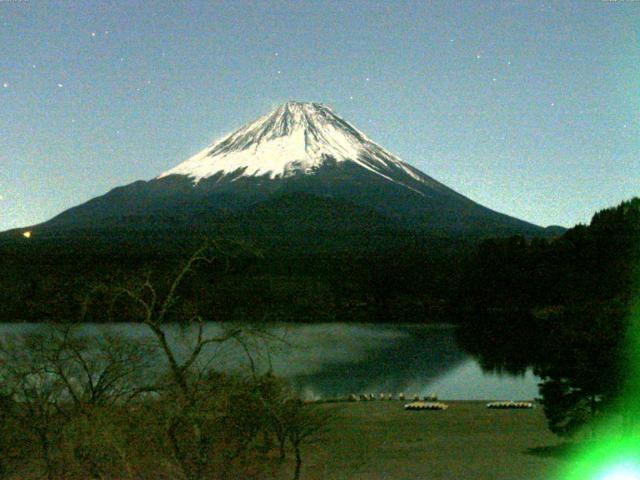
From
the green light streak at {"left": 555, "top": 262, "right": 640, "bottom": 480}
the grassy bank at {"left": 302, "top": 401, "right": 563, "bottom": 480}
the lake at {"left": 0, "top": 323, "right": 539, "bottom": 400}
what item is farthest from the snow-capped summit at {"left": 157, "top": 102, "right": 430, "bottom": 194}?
the green light streak at {"left": 555, "top": 262, "right": 640, "bottom": 480}

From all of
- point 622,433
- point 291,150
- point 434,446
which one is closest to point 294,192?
point 291,150

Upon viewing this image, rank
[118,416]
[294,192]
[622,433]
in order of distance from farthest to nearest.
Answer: [294,192] → [622,433] → [118,416]

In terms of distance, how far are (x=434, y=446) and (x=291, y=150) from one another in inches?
5307

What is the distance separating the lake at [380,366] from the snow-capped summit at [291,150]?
94378 millimetres

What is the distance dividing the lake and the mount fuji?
201ft

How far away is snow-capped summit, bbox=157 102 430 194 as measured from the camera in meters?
144

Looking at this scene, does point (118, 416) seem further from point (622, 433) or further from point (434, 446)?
point (434, 446)

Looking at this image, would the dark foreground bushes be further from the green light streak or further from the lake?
the lake

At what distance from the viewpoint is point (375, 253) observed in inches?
3733

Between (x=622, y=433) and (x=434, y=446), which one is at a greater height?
(x=622, y=433)

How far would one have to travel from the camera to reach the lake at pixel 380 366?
87.6 ft

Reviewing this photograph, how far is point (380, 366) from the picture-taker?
1348 inches

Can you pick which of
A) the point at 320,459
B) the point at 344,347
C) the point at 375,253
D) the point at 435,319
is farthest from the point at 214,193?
the point at 320,459

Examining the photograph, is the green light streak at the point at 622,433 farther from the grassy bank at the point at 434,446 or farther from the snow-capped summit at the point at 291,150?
the snow-capped summit at the point at 291,150
